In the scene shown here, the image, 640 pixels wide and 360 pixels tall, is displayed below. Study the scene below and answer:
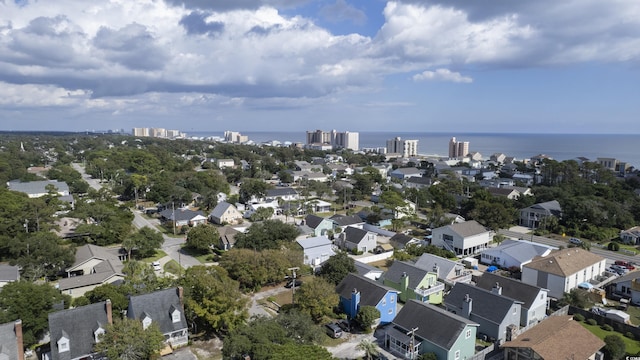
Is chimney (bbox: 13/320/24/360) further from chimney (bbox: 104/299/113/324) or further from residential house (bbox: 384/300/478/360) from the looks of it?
residential house (bbox: 384/300/478/360)

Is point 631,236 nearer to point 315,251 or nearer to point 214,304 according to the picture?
point 315,251

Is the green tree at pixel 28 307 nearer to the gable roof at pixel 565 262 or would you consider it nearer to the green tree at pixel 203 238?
the green tree at pixel 203 238

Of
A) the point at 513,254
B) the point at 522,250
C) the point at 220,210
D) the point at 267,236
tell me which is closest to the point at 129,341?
the point at 267,236

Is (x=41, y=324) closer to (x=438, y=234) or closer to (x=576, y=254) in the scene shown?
(x=438, y=234)

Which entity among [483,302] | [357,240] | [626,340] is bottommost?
[626,340]

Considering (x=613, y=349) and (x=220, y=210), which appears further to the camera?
(x=220, y=210)

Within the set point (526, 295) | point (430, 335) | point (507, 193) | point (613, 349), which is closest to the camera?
point (613, 349)
